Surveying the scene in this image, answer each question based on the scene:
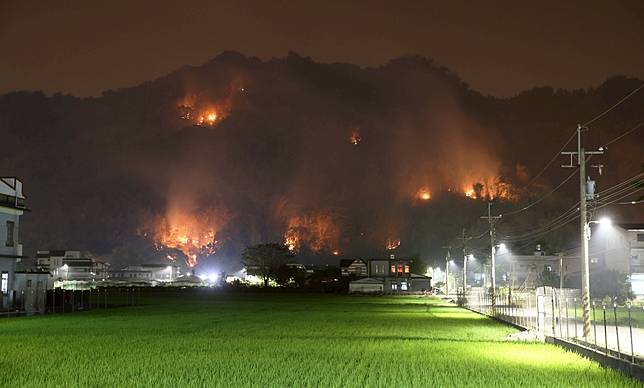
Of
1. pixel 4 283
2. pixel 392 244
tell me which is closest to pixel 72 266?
pixel 392 244

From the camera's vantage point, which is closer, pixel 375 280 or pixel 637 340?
pixel 637 340

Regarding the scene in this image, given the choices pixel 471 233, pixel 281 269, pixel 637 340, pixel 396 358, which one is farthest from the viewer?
pixel 471 233

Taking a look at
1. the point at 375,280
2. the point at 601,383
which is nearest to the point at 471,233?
the point at 375,280

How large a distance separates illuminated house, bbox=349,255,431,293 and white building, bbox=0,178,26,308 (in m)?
76.2

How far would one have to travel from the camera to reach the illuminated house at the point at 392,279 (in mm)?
121812

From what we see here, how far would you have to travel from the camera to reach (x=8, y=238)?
4906 centimetres

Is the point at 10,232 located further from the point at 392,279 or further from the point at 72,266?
the point at 72,266

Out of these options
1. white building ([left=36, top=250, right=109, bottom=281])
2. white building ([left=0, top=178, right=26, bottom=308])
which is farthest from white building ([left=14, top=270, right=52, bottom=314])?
white building ([left=36, top=250, right=109, bottom=281])

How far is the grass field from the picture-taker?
1752 cm

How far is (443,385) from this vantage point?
16719 millimetres

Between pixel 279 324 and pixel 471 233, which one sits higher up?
pixel 471 233

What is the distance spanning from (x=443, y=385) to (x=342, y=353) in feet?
25.3

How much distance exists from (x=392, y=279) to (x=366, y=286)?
960cm

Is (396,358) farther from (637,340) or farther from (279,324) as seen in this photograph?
(279,324)
